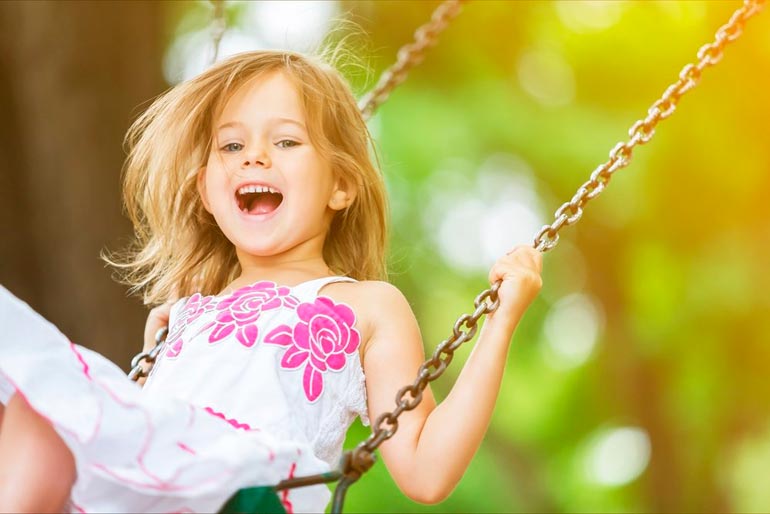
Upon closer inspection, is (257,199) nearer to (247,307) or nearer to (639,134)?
(247,307)

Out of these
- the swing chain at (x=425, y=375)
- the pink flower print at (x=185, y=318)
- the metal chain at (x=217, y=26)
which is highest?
the metal chain at (x=217, y=26)

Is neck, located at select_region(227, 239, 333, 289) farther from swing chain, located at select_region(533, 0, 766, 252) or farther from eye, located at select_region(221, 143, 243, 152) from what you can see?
swing chain, located at select_region(533, 0, 766, 252)

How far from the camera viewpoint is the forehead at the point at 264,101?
1.48 m

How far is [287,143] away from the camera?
1466 millimetres

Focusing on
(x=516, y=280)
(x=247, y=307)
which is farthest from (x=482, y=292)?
(x=247, y=307)

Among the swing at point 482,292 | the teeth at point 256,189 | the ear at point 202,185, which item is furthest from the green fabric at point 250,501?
the ear at point 202,185

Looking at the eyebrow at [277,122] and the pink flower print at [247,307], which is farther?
the eyebrow at [277,122]

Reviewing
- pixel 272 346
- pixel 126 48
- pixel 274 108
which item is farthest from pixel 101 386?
pixel 126 48

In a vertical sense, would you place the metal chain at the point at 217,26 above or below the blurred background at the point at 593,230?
below

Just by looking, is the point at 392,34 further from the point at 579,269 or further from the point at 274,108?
the point at 274,108

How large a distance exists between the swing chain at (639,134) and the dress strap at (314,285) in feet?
0.81

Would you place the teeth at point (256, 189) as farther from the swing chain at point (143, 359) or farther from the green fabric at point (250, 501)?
the green fabric at point (250, 501)

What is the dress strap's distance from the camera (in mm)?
1414

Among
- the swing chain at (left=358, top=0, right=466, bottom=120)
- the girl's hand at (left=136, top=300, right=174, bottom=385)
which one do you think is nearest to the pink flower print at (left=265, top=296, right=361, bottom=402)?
the girl's hand at (left=136, top=300, right=174, bottom=385)
